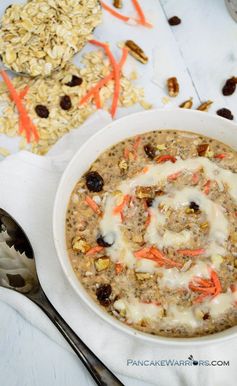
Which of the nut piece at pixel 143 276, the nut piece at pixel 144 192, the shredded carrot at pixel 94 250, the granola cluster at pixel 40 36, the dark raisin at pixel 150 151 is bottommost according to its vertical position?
the nut piece at pixel 143 276

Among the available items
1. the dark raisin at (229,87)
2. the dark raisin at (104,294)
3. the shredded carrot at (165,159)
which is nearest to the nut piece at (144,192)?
the shredded carrot at (165,159)

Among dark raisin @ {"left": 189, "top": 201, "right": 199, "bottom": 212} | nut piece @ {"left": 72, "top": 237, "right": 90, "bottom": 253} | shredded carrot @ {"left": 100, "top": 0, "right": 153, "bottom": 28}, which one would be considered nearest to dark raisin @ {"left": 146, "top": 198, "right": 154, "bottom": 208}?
dark raisin @ {"left": 189, "top": 201, "right": 199, "bottom": 212}

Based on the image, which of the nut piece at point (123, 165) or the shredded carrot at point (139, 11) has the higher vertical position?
the shredded carrot at point (139, 11)

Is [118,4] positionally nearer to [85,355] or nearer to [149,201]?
[149,201]

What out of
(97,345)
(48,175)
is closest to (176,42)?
(48,175)

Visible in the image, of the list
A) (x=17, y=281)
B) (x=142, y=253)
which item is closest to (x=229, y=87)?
(x=142, y=253)

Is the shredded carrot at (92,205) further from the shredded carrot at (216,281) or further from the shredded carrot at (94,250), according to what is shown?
the shredded carrot at (216,281)
